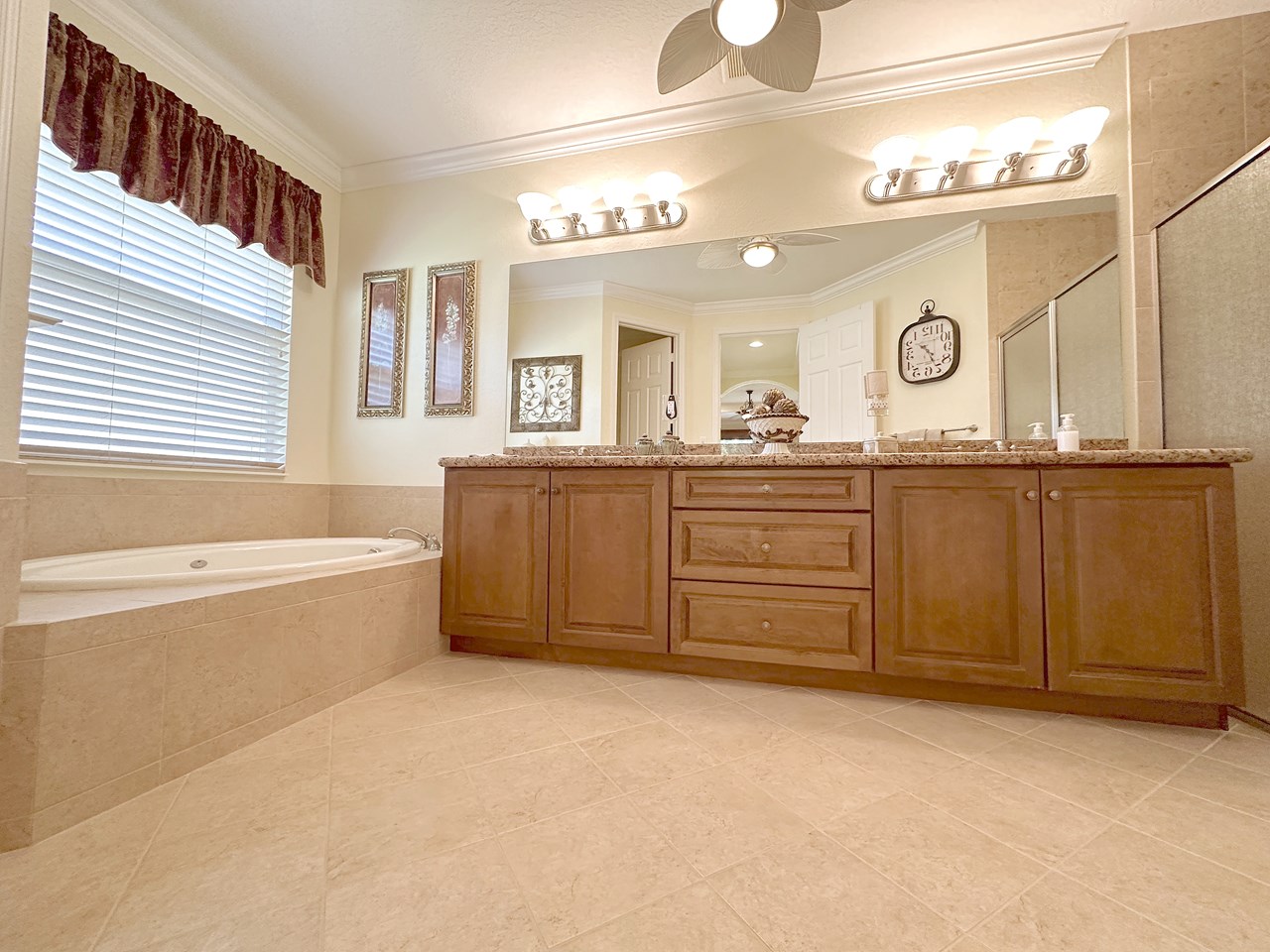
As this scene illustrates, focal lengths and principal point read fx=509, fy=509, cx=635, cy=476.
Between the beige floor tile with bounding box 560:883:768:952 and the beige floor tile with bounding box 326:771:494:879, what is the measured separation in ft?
1.12

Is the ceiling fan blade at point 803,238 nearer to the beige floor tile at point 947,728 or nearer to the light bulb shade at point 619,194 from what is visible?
the light bulb shade at point 619,194

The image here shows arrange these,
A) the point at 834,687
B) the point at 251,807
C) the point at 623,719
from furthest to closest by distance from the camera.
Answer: the point at 834,687, the point at 623,719, the point at 251,807

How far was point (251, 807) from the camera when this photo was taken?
1.09 metres

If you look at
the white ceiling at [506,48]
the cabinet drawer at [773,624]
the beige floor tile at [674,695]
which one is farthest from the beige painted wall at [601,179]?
the beige floor tile at [674,695]

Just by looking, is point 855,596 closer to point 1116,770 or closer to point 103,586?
point 1116,770

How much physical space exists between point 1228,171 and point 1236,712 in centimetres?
171

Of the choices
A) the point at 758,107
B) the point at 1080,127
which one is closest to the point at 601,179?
the point at 758,107

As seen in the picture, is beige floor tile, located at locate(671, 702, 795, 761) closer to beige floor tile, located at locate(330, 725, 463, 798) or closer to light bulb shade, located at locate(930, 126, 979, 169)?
beige floor tile, located at locate(330, 725, 463, 798)

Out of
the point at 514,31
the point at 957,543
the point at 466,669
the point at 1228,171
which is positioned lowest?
the point at 466,669

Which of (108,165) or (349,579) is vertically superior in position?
(108,165)

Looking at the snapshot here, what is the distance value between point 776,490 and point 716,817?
3.40ft

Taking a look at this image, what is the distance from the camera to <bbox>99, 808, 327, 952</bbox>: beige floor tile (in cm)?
78

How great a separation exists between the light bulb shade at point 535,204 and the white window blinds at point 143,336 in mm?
1268

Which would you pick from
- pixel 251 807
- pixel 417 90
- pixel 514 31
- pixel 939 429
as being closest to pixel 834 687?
pixel 939 429
